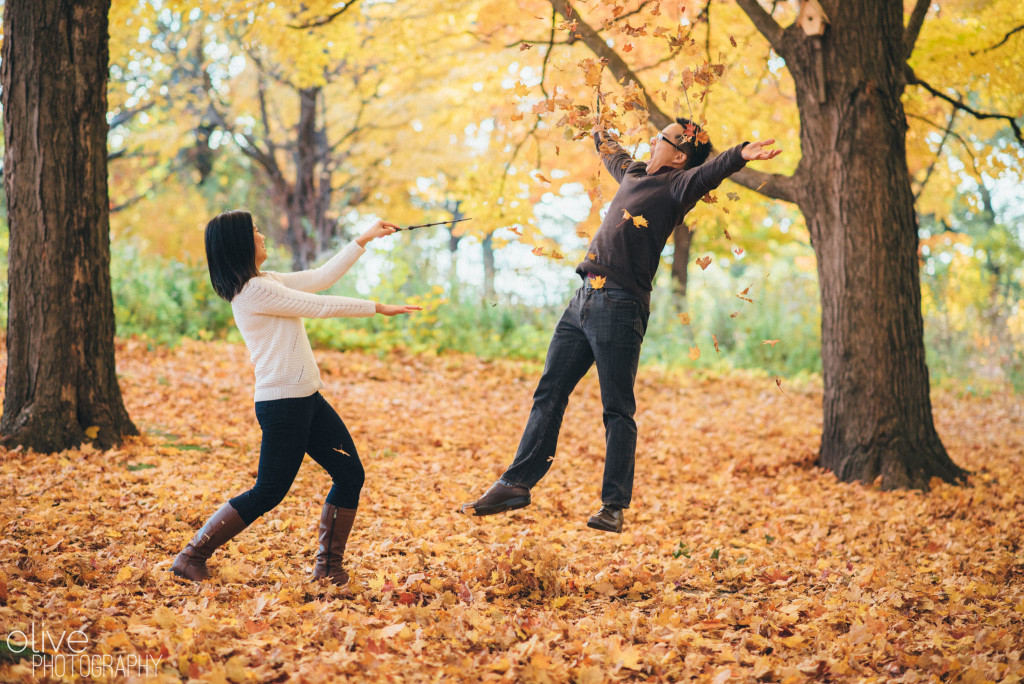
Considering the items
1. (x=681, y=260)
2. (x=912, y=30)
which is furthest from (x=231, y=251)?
(x=681, y=260)

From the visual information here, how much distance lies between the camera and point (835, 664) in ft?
9.21

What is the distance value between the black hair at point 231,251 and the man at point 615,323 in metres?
1.48

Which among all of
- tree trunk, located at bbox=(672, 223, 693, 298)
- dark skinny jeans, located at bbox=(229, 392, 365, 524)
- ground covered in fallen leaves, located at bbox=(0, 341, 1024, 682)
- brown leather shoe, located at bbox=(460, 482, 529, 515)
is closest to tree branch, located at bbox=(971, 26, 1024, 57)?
ground covered in fallen leaves, located at bbox=(0, 341, 1024, 682)

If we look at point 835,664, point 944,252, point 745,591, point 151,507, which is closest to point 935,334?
point 944,252

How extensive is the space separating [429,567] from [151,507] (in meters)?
1.73

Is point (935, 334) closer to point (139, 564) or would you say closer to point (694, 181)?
point (694, 181)

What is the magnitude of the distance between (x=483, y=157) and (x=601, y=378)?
257 inches

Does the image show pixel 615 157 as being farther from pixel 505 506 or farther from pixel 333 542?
pixel 333 542

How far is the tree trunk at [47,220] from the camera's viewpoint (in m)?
5.01

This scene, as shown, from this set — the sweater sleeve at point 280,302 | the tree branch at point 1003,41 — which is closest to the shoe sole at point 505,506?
the sweater sleeve at point 280,302

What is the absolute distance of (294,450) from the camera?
3361 mm

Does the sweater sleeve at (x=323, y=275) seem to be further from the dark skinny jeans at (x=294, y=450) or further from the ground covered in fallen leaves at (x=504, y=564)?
the ground covered in fallen leaves at (x=504, y=564)

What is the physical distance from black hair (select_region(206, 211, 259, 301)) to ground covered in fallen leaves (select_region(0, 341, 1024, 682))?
137cm

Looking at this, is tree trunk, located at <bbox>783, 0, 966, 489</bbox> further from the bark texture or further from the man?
the man
